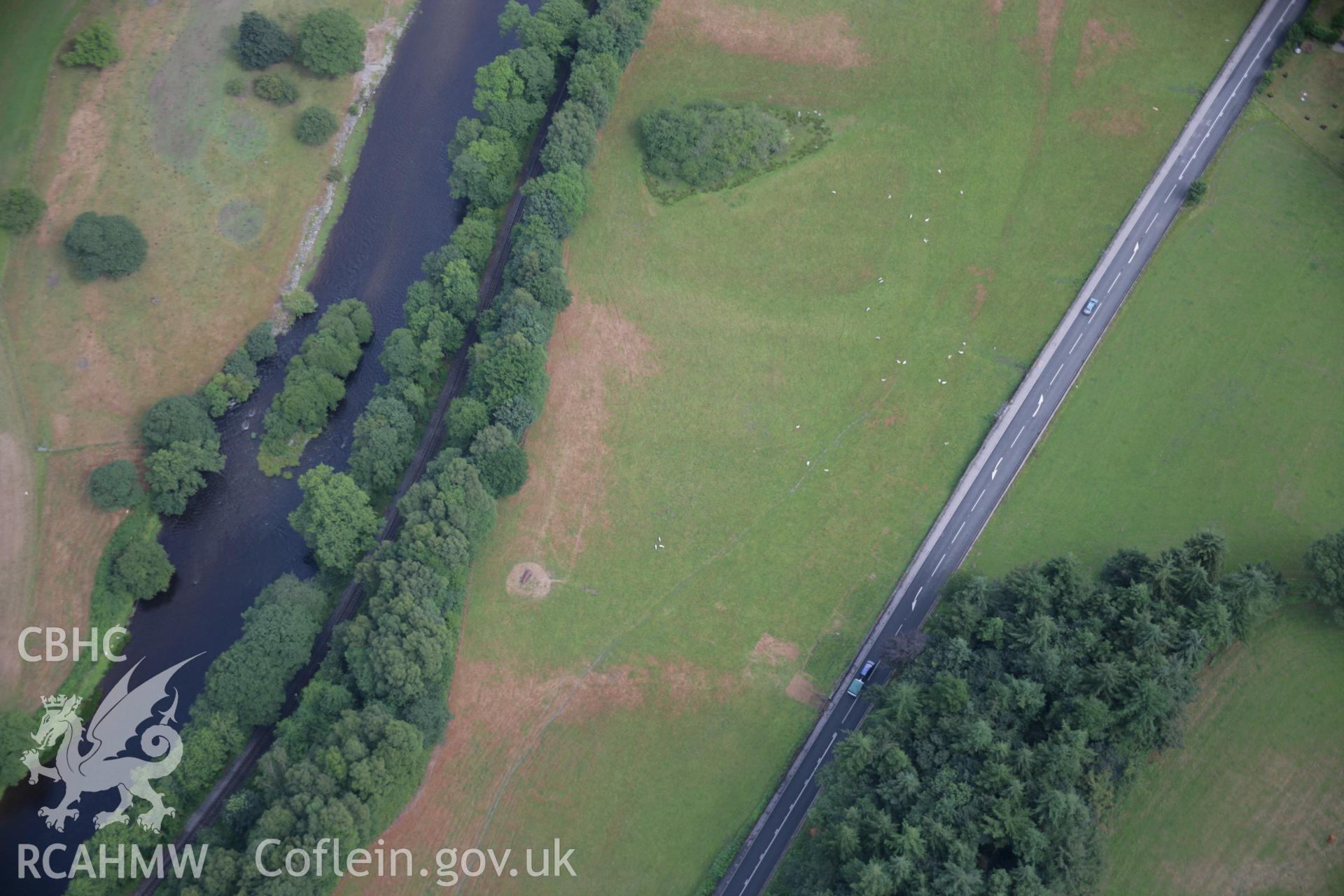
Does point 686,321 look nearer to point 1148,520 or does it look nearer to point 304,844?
point 1148,520

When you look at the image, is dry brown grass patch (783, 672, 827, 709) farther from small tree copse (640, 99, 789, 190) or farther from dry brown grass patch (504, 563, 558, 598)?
small tree copse (640, 99, 789, 190)

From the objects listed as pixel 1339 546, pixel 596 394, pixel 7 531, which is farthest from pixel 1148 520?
pixel 7 531

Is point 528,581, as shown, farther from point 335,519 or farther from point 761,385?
point 761,385

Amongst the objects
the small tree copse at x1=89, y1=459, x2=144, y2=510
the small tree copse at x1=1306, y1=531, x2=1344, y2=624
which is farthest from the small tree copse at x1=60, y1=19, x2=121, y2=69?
the small tree copse at x1=1306, y1=531, x2=1344, y2=624

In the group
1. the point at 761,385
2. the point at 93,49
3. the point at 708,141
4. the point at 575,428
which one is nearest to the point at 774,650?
the point at 761,385

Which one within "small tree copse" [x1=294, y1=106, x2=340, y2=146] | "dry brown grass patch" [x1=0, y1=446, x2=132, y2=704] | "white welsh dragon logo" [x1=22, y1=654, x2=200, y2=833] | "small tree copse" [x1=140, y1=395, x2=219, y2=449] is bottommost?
"white welsh dragon logo" [x1=22, y1=654, x2=200, y2=833]

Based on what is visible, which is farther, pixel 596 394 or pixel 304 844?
pixel 596 394
